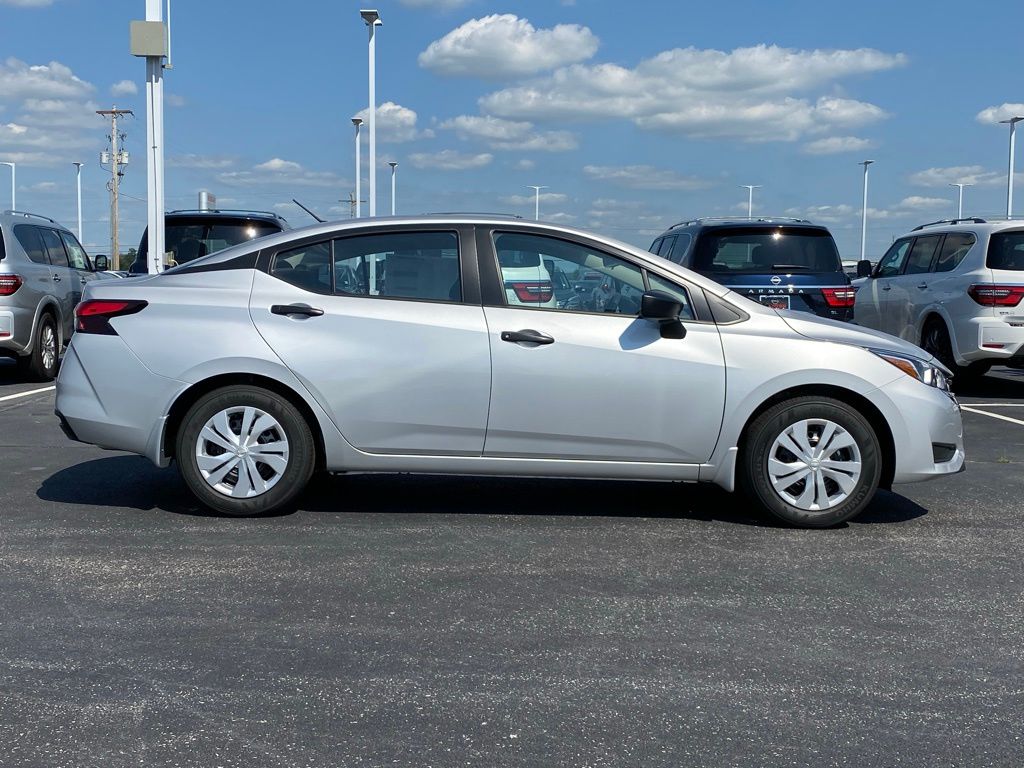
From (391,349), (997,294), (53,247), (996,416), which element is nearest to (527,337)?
(391,349)

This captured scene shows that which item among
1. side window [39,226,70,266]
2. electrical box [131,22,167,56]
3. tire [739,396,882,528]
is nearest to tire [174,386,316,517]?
tire [739,396,882,528]

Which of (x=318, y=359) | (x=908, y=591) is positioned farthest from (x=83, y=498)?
(x=908, y=591)

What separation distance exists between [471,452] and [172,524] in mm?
1546

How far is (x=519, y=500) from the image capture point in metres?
6.82

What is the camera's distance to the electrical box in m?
17.1

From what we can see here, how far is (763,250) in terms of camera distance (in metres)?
11.8

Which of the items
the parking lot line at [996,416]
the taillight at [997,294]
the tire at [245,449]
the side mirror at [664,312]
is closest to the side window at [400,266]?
the tire at [245,449]

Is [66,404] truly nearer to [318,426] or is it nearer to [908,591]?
[318,426]

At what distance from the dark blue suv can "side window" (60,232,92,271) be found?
749 centimetres

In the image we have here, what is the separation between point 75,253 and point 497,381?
10413mm

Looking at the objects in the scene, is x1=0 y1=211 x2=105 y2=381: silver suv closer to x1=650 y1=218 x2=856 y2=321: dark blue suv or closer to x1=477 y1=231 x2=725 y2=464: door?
x1=650 y1=218 x2=856 y2=321: dark blue suv

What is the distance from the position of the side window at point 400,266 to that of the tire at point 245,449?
28.7 inches

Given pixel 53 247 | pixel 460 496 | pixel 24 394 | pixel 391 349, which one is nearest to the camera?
pixel 391 349

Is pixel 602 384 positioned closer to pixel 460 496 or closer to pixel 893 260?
pixel 460 496
